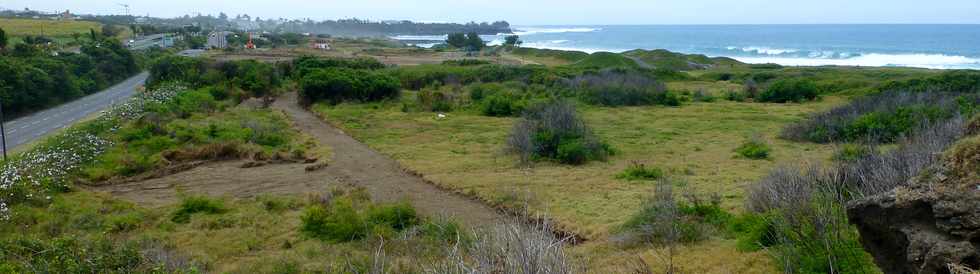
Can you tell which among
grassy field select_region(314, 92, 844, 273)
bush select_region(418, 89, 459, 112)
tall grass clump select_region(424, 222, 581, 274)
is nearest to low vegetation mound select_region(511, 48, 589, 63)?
grassy field select_region(314, 92, 844, 273)

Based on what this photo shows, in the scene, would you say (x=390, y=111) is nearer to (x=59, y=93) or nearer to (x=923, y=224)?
(x=59, y=93)

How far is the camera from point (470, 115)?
29.5 m

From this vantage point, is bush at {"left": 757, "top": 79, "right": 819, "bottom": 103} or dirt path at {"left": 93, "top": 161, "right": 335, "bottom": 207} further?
bush at {"left": 757, "top": 79, "right": 819, "bottom": 103}

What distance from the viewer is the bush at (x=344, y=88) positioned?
34031 millimetres

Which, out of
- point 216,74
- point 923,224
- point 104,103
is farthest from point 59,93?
point 923,224

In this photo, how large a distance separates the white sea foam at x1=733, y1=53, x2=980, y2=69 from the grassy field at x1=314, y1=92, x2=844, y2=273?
6059 centimetres

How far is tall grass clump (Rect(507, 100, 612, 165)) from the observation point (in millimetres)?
18359

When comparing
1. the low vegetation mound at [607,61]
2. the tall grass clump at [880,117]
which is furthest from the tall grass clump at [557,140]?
the low vegetation mound at [607,61]

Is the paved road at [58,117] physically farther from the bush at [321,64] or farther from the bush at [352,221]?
the bush at [352,221]

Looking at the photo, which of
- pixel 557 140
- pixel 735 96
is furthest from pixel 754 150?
pixel 735 96

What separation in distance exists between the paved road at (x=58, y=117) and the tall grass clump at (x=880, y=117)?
2703 centimetres

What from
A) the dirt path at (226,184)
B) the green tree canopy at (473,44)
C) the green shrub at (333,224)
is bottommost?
the dirt path at (226,184)

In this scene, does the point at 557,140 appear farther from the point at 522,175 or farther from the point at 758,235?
the point at 758,235

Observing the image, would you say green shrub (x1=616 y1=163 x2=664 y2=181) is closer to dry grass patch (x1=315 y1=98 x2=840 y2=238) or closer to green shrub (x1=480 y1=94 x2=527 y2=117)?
dry grass patch (x1=315 y1=98 x2=840 y2=238)
